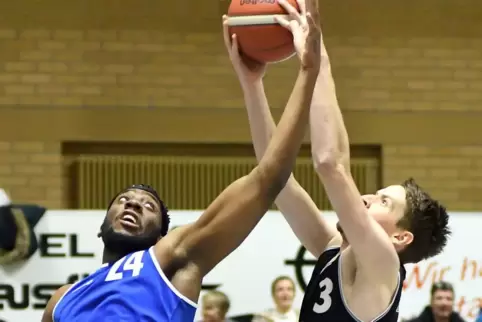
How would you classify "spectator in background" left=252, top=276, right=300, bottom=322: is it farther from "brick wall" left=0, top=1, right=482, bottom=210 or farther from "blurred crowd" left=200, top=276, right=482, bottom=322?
"brick wall" left=0, top=1, right=482, bottom=210

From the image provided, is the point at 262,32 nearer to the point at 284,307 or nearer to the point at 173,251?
the point at 173,251

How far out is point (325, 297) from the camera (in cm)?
265

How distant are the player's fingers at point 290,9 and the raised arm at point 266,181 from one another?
0.30 m

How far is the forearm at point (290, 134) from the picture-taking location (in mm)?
2242

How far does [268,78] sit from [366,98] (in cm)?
90

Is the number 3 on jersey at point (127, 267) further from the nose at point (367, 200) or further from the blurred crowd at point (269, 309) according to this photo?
the blurred crowd at point (269, 309)

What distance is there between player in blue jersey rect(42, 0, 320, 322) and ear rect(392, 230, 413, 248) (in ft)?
1.99

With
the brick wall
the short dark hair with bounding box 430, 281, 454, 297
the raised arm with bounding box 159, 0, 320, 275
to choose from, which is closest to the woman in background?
the short dark hair with bounding box 430, 281, 454, 297

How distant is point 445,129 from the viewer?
7734mm

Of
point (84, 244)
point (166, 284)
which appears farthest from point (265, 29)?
point (84, 244)

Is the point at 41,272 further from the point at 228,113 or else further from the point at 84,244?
the point at 228,113

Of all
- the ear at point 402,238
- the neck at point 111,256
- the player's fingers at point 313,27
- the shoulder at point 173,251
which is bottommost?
the neck at point 111,256

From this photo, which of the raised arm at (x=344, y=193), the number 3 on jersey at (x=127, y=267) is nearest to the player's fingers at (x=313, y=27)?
the raised arm at (x=344, y=193)

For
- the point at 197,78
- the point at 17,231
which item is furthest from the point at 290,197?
the point at 197,78
